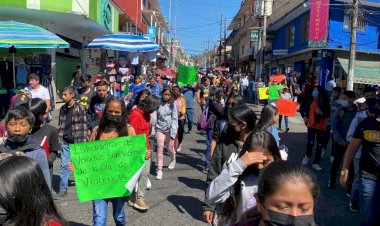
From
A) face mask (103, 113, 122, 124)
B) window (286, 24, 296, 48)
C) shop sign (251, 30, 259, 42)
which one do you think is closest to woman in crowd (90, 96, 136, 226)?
face mask (103, 113, 122, 124)

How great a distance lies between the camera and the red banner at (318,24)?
2188cm

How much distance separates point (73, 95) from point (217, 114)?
8.50 ft

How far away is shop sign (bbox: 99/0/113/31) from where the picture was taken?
1859cm

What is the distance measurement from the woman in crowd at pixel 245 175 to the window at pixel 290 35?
26.9 metres

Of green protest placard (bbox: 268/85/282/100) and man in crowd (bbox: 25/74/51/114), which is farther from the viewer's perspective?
green protest placard (bbox: 268/85/282/100)

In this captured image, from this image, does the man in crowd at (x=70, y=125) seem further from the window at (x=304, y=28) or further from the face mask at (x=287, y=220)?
the window at (x=304, y=28)

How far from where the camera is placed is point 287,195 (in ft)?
5.44

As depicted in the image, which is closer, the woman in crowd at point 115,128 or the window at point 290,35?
the woman in crowd at point 115,128

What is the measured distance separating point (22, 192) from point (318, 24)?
22098 mm

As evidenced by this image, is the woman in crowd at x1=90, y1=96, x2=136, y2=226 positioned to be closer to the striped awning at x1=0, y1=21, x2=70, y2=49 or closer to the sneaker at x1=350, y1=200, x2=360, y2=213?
the sneaker at x1=350, y1=200, x2=360, y2=213

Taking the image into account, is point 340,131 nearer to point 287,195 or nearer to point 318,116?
point 318,116

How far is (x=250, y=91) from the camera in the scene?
28984 mm

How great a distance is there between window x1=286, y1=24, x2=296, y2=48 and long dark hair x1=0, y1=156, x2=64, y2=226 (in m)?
28.0

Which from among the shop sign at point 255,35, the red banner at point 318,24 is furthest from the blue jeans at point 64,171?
the shop sign at point 255,35
